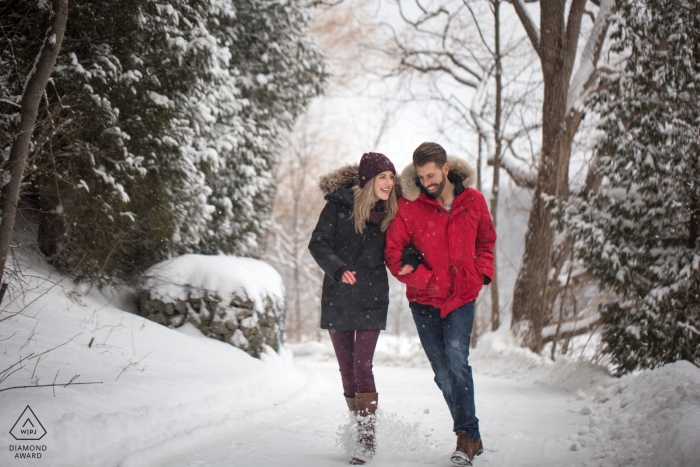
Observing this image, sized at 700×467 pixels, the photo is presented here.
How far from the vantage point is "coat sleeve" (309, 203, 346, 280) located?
133 inches

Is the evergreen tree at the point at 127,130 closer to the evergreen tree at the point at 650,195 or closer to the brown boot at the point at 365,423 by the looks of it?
the brown boot at the point at 365,423

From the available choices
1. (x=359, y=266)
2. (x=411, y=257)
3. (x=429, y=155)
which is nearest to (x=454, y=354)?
(x=411, y=257)

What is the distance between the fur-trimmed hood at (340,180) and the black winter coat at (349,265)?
0.08 meters

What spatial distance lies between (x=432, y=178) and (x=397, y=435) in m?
1.75

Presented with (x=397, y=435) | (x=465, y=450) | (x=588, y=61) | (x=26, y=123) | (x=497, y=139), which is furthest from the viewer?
(x=497, y=139)

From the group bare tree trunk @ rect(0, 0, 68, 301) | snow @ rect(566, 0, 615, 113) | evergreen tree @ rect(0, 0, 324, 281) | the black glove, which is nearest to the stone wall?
evergreen tree @ rect(0, 0, 324, 281)

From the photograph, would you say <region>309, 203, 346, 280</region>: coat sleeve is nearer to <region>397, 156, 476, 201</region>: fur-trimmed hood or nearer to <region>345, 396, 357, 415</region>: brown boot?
<region>397, 156, 476, 201</region>: fur-trimmed hood

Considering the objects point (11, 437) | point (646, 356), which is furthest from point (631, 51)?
point (11, 437)

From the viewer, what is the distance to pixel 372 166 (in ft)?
11.8

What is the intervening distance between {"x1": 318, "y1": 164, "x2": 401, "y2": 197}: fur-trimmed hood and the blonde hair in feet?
0.32

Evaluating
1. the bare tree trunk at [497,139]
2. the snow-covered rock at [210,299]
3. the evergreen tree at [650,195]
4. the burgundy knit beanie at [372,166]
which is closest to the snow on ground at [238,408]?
the snow-covered rock at [210,299]

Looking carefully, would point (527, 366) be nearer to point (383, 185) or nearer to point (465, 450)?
point (465, 450)

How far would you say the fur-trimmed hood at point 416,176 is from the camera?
3594mm

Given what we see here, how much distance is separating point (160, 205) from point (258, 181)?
3118mm
